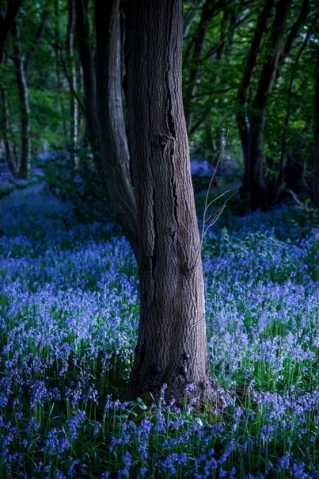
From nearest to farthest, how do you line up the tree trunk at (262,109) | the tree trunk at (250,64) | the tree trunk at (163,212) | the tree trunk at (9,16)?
the tree trunk at (163,212)
the tree trunk at (262,109)
the tree trunk at (250,64)
the tree trunk at (9,16)

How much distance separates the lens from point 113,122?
691 cm

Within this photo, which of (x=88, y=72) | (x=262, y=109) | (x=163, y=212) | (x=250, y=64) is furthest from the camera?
(x=250, y=64)

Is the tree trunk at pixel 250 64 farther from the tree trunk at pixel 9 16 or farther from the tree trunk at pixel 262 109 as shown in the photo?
the tree trunk at pixel 9 16

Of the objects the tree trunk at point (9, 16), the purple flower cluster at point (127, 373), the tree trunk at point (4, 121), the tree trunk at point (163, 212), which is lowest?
the purple flower cluster at point (127, 373)

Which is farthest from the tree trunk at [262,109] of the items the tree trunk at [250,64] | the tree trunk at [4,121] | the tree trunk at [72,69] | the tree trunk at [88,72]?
the tree trunk at [4,121]

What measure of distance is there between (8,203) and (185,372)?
1477 cm

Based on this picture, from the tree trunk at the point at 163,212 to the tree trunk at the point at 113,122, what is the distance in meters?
3.17

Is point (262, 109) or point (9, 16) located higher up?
point (9, 16)

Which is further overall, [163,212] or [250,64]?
[250,64]

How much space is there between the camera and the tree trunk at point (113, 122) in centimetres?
674

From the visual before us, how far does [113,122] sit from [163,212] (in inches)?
147

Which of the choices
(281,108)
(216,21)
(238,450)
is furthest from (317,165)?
(216,21)

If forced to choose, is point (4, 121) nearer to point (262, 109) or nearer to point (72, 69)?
point (72, 69)

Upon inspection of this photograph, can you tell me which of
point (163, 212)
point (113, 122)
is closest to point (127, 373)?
point (163, 212)
